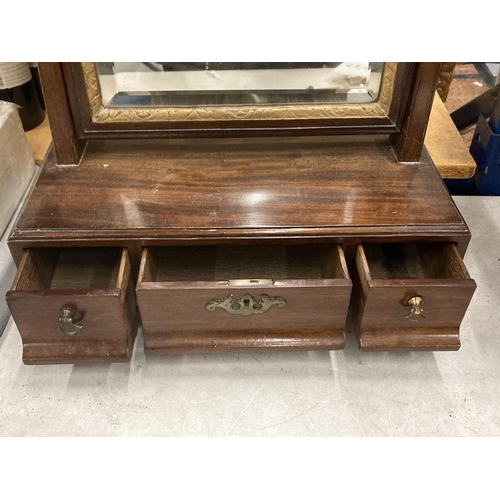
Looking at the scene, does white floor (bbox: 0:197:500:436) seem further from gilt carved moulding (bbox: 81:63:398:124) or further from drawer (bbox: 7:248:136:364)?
gilt carved moulding (bbox: 81:63:398:124)

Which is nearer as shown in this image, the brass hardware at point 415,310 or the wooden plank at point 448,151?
the brass hardware at point 415,310

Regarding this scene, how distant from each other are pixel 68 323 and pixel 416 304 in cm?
41

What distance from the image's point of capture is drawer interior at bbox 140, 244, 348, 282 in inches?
30.0

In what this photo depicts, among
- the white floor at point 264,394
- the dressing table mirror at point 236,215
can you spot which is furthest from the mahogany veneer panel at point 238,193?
the white floor at point 264,394

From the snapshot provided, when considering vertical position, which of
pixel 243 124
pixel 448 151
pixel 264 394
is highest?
pixel 243 124

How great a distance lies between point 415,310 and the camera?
0.65 meters

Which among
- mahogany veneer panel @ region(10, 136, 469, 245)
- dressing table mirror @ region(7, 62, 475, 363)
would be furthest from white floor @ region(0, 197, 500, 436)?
mahogany veneer panel @ region(10, 136, 469, 245)

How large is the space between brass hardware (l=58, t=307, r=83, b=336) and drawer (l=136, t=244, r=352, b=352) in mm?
77

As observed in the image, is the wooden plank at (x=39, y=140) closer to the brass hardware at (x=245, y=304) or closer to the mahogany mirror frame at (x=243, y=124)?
the mahogany mirror frame at (x=243, y=124)

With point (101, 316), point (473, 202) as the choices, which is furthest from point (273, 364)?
point (473, 202)

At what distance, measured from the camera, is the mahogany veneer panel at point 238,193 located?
0.67 metres

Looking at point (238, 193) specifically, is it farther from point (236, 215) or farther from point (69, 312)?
point (69, 312)

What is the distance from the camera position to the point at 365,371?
0.74m

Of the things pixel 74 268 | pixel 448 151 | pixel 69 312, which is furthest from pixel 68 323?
pixel 448 151
